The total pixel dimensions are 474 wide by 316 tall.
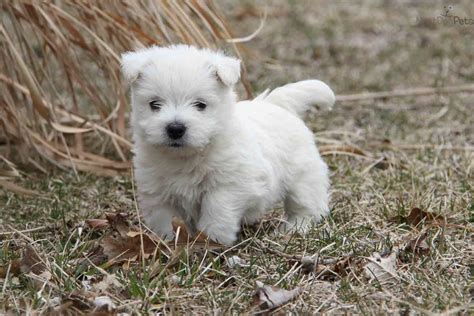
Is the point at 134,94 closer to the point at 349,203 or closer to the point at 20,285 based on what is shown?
the point at 20,285

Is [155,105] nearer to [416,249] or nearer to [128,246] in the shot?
[128,246]

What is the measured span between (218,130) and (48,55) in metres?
2.24

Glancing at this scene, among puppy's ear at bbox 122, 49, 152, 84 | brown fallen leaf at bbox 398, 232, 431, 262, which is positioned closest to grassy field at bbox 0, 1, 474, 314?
brown fallen leaf at bbox 398, 232, 431, 262

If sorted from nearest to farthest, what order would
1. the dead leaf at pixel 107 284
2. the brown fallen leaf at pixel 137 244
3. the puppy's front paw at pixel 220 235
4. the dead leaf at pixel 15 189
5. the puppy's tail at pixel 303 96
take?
the dead leaf at pixel 107 284 < the brown fallen leaf at pixel 137 244 < the puppy's front paw at pixel 220 235 < the puppy's tail at pixel 303 96 < the dead leaf at pixel 15 189

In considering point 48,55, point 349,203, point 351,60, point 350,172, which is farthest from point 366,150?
point 351,60

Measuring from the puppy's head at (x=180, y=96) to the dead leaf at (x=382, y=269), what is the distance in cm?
83

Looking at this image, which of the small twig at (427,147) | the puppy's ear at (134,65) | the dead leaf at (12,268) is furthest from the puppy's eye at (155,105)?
the small twig at (427,147)

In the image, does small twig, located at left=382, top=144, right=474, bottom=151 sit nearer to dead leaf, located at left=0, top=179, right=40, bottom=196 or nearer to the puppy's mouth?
dead leaf, located at left=0, top=179, right=40, bottom=196

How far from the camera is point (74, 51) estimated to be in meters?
5.61

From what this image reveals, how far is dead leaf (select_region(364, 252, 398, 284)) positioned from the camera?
361cm

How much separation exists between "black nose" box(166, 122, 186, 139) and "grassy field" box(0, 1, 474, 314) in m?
0.45

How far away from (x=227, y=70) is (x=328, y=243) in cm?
85

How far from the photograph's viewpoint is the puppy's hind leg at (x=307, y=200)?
14.7 feet

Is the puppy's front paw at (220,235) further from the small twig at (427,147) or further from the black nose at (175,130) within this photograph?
the small twig at (427,147)
